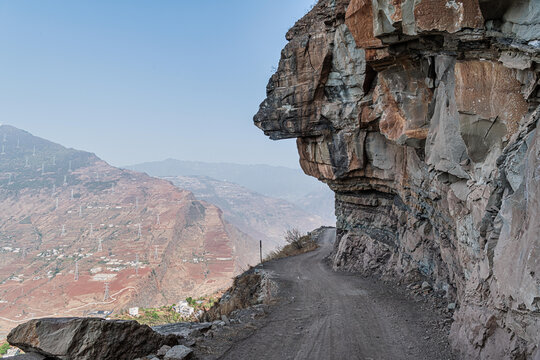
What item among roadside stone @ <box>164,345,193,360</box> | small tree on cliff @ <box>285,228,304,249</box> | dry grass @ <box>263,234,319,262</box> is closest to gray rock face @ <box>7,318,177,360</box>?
roadside stone @ <box>164,345,193,360</box>

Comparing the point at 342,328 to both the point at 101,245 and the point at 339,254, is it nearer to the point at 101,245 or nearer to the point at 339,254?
the point at 339,254

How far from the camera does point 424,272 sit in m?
12.8

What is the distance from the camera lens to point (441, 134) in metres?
8.26

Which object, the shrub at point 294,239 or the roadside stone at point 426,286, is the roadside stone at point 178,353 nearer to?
the roadside stone at point 426,286

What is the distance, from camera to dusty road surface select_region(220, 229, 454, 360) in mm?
7945

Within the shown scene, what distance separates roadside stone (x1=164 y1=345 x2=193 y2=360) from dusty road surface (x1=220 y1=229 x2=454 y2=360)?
99 cm

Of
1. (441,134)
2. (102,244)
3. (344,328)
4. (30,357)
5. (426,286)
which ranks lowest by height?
(102,244)

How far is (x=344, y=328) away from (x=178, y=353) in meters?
5.24

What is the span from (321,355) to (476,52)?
25.6ft

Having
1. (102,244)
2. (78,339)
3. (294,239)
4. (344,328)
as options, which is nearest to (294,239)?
(294,239)

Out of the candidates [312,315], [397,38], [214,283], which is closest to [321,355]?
[312,315]

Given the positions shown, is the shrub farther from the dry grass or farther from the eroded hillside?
the eroded hillside

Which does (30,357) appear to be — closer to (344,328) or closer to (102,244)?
(344,328)

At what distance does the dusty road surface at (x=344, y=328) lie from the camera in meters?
7.95
